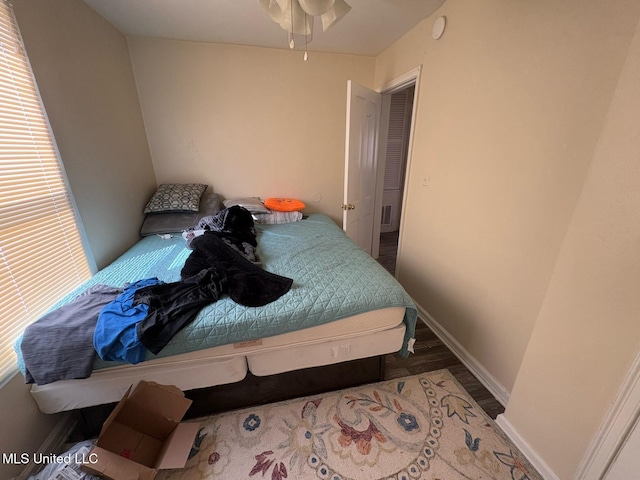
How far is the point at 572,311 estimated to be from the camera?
3.35 feet

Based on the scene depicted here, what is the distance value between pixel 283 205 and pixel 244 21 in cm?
156

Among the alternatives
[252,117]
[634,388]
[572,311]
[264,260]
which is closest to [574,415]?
[634,388]

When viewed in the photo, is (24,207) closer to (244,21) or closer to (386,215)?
(244,21)

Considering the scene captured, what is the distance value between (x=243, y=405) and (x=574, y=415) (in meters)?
1.54

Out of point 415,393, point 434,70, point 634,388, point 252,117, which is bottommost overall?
point 415,393

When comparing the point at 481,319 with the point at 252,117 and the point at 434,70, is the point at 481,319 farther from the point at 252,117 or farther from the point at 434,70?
the point at 252,117

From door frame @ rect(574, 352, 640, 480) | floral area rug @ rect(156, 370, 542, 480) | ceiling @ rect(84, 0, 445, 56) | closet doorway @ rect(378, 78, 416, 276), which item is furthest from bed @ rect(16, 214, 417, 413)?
closet doorway @ rect(378, 78, 416, 276)

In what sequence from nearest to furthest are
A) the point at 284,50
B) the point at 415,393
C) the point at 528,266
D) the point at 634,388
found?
the point at 634,388, the point at 528,266, the point at 415,393, the point at 284,50

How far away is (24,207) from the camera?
1234 millimetres

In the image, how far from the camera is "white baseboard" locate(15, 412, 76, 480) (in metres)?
1.12

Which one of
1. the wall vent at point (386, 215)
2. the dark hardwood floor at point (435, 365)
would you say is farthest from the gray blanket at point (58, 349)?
the wall vent at point (386, 215)

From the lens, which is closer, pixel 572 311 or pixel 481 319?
pixel 572 311

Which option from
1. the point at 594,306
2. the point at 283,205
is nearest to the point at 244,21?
→ the point at 283,205

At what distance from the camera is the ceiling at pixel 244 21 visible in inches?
71.1
